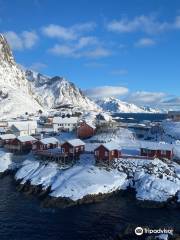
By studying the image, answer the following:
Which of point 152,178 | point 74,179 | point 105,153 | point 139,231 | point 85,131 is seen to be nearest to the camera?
point 139,231

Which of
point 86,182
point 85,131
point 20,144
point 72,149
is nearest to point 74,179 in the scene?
point 86,182

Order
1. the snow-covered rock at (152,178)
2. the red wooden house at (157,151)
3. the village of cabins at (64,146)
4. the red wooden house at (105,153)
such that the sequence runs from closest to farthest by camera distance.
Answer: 1. the snow-covered rock at (152,178)
2. the red wooden house at (105,153)
3. the village of cabins at (64,146)
4. the red wooden house at (157,151)

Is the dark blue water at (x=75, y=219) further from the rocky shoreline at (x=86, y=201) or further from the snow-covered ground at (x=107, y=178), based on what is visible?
the snow-covered ground at (x=107, y=178)

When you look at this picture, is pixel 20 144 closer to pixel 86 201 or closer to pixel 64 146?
pixel 64 146

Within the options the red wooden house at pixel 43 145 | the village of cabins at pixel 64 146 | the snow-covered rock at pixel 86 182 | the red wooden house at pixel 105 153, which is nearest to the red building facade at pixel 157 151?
the village of cabins at pixel 64 146

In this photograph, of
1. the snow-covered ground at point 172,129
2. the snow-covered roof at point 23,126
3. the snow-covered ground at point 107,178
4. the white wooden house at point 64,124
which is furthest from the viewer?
the white wooden house at point 64,124

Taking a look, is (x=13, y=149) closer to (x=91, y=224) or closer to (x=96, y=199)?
(x=96, y=199)

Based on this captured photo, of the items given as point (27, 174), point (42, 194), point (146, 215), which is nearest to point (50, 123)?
point (27, 174)
